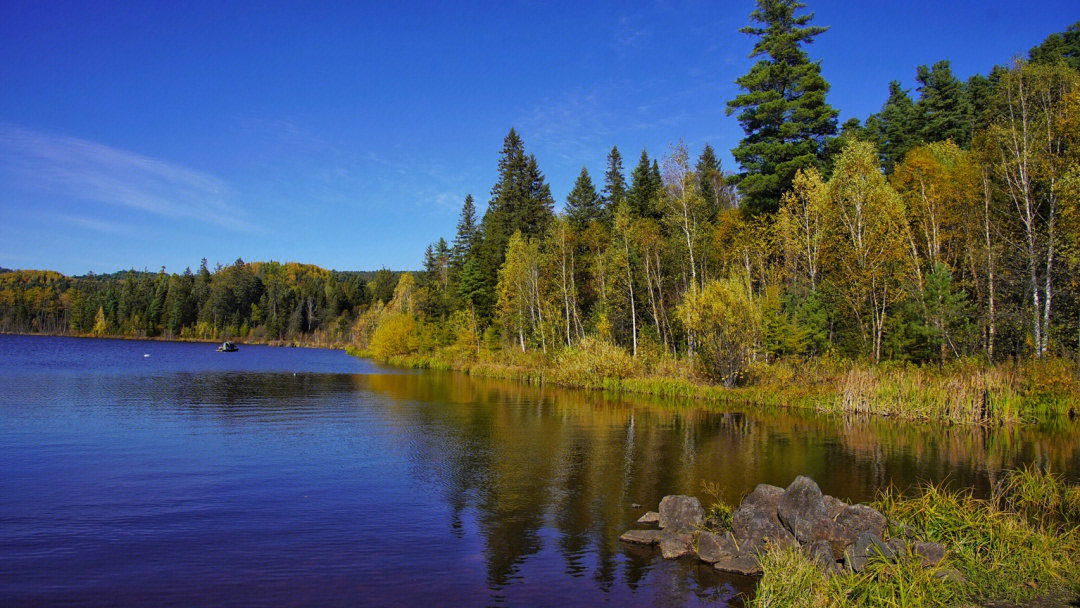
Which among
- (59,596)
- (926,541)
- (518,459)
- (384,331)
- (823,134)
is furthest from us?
(384,331)

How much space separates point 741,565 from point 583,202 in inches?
2263

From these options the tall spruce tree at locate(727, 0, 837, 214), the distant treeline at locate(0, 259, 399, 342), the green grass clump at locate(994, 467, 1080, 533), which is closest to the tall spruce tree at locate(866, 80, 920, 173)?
the tall spruce tree at locate(727, 0, 837, 214)

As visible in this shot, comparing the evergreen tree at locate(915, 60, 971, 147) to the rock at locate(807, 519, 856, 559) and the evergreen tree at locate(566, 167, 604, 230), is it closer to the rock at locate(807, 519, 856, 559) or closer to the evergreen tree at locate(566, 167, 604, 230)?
the evergreen tree at locate(566, 167, 604, 230)

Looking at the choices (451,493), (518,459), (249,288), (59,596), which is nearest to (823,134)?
(518,459)

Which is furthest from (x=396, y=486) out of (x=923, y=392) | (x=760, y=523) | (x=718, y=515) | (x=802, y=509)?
(x=923, y=392)

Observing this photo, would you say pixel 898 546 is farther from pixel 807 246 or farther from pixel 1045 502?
pixel 807 246

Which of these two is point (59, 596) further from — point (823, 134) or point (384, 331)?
point (384, 331)

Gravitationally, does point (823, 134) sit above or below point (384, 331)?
above

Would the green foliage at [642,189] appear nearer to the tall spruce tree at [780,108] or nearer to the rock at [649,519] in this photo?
the tall spruce tree at [780,108]

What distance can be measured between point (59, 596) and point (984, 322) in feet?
109

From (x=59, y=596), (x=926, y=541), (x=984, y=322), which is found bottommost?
(x=59, y=596)

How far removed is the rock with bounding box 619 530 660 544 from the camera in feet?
35.8

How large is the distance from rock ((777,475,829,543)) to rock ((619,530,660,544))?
2084 millimetres

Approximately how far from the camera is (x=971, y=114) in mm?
53594
